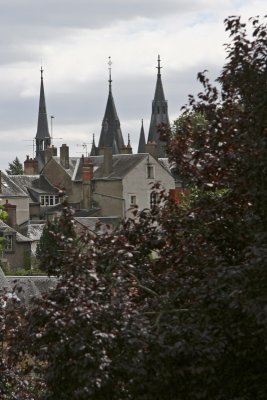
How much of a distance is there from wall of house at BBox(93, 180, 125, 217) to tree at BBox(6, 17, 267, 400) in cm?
9128

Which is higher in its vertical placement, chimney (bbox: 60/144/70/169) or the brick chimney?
chimney (bbox: 60/144/70/169)

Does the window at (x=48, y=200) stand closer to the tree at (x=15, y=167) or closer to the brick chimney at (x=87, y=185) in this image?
the brick chimney at (x=87, y=185)

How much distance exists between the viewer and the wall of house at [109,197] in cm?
10625

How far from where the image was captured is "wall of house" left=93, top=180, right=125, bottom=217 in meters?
106

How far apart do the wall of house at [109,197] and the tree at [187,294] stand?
91.3 m

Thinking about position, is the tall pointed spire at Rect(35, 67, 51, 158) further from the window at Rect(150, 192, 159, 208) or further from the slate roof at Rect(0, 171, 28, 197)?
the window at Rect(150, 192, 159, 208)

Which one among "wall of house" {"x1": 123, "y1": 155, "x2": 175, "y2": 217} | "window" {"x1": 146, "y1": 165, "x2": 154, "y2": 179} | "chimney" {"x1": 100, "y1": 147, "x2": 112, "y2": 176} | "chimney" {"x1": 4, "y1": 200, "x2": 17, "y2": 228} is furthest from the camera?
"chimney" {"x1": 100, "y1": 147, "x2": 112, "y2": 176}

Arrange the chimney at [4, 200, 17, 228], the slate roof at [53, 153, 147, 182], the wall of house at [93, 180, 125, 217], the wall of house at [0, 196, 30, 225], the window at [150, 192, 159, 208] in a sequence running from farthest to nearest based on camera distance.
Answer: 1. the wall of house at [0, 196, 30, 225]
2. the slate roof at [53, 153, 147, 182]
3. the wall of house at [93, 180, 125, 217]
4. the chimney at [4, 200, 17, 228]
5. the window at [150, 192, 159, 208]

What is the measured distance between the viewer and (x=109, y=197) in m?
107

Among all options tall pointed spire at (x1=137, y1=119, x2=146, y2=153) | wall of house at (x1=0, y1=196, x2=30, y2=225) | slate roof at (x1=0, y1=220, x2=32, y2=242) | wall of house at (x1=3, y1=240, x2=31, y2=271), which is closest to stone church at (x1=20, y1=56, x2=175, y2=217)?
wall of house at (x1=0, y1=196, x2=30, y2=225)

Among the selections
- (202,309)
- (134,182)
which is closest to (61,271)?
(202,309)

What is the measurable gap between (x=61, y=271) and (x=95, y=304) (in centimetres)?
143

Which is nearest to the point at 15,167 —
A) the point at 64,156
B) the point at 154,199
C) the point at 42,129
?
the point at 42,129

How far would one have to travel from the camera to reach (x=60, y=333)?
12.2 m
